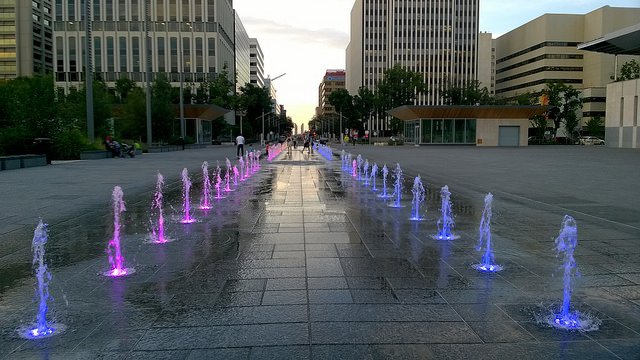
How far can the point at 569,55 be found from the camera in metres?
113

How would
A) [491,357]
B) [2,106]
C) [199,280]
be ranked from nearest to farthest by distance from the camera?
1. [491,357]
2. [199,280]
3. [2,106]

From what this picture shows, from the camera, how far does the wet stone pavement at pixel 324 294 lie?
384 centimetres

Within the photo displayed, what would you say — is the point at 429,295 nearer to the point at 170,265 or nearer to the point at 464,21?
the point at 170,265

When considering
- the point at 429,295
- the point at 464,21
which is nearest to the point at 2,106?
the point at 429,295

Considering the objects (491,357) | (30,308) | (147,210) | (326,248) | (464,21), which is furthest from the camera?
(464,21)

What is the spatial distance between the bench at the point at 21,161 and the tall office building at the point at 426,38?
122 metres

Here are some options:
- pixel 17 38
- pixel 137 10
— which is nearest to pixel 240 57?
pixel 137 10

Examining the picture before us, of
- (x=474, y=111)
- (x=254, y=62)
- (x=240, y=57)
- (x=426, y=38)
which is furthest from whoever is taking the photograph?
(x=254, y=62)

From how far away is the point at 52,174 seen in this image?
19.0 meters

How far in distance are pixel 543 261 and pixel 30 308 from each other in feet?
19.1

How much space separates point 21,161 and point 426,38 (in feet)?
421

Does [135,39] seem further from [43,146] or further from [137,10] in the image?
[43,146]

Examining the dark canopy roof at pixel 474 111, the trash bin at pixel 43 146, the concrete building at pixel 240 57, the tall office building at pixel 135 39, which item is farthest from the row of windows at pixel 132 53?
the trash bin at pixel 43 146

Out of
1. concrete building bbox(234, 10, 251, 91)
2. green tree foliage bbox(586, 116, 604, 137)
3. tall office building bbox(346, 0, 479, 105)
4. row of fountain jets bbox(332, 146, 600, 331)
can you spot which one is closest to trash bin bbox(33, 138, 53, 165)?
row of fountain jets bbox(332, 146, 600, 331)
